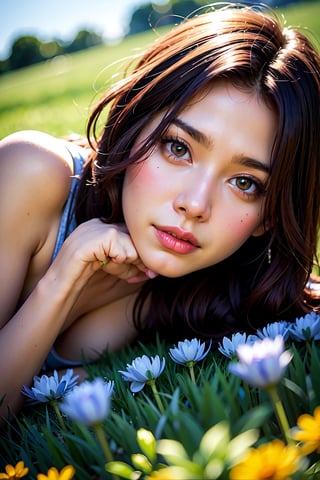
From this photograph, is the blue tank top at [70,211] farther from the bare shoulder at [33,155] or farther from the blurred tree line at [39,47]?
the blurred tree line at [39,47]

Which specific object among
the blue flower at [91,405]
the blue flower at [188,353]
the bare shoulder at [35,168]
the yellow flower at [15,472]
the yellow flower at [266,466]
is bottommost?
the blue flower at [188,353]

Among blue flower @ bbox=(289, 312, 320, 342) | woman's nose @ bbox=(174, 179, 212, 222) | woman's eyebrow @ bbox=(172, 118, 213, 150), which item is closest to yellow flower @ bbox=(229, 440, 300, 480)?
blue flower @ bbox=(289, 312, 320, 342)

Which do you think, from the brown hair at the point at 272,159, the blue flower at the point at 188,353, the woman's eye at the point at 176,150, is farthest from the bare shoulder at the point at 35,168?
the blue flower at the point at 188,353

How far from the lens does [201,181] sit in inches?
64.1

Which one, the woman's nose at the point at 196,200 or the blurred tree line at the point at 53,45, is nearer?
the woman's nose at the point at 196,200

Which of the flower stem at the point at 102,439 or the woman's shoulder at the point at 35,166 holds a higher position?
the woman's shoulder at the point at 35,166

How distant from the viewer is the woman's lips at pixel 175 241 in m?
1.69

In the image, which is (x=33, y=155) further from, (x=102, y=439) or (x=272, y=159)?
(x=102, y=439)

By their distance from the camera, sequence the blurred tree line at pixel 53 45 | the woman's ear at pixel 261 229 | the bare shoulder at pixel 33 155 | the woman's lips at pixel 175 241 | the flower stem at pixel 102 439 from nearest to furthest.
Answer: the flower stem at pixel 102 439 < the woman's lips at pixel 175 241 < the bare shoulder at pixel 33 155 < the woman's ear at pixel 261 229 < the blurred tree line at pixel 53 45

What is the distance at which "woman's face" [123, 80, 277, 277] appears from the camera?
1637 millimetres

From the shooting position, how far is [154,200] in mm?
1677

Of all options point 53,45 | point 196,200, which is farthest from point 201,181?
point 53,45

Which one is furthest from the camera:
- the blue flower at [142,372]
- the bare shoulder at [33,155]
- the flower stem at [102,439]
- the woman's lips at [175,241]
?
the bare shoulder at [33,155]

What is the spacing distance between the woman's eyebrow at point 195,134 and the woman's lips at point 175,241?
0.27 meters
